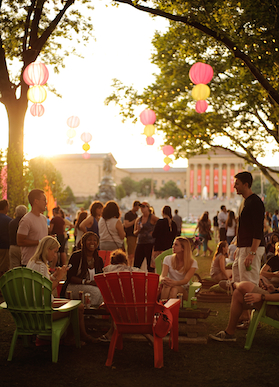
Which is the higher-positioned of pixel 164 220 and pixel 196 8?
pixel 196 8

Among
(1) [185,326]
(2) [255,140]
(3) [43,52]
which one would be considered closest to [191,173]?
(2) [255,140]

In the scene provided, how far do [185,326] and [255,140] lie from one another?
50.0 ft

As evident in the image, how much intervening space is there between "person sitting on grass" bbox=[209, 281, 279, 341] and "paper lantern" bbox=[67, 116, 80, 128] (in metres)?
9.50

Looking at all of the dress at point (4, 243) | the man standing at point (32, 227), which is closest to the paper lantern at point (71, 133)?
the dress at point (4, 243)

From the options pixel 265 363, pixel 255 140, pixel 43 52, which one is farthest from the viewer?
pixel 255 140

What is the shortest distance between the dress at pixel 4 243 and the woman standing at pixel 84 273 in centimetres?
334

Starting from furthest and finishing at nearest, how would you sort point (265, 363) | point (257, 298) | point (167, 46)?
point (167, 46) < point (257, 298) < point (265, 363)

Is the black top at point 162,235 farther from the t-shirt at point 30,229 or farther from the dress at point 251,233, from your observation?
the dress at point 251,233

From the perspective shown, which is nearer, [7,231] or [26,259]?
[26,259]

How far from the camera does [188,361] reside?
497 centimetres

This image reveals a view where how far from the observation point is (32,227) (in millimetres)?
6922

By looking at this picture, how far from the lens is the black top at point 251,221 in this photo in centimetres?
575

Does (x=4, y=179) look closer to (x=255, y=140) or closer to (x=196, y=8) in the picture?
(x=196, y=8)

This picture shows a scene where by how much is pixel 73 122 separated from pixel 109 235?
6.05 m
